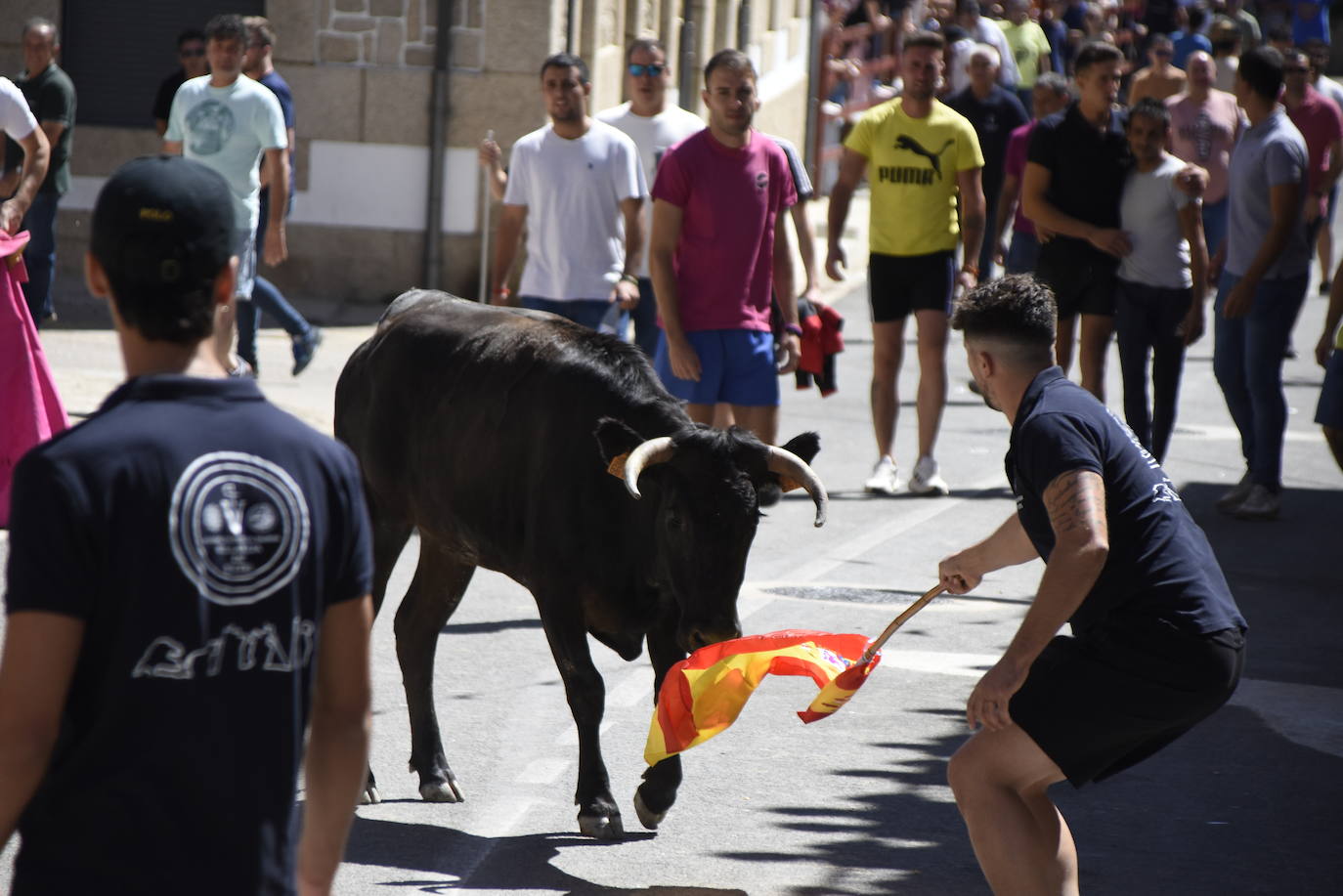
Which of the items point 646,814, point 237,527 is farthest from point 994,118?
point 237,527

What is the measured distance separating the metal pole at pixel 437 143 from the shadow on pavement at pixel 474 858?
1206 centimetres

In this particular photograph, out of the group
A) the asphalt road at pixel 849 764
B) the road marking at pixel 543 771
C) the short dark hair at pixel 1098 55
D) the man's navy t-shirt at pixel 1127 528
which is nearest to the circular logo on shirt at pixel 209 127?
the asphalt road at pixel 849 764

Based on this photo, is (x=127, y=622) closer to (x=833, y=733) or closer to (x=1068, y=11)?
(x=833, y=733)

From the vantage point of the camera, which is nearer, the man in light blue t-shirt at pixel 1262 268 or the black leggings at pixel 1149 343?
the man in light blue t-shirt at pixel 1262 268

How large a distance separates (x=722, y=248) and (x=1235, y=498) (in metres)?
4.08

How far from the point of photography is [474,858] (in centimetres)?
558

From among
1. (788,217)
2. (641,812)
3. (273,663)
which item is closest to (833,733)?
(641,812)

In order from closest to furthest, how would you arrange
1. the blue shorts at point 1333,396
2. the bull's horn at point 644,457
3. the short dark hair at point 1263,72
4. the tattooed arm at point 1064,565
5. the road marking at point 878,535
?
the tattooed arm at point 1064,565 → the bull's horn at point 644,457 → the road marking at point 878,535 → the blue shorts at point 1333,396 → the short dark hair at point 1263,72

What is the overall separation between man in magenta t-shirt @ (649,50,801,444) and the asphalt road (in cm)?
101

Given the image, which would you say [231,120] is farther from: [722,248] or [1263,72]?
[1263,72]

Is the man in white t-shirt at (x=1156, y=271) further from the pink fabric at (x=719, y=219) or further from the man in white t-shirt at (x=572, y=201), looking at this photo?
the man in white t-shirt at (x=572, y=201)

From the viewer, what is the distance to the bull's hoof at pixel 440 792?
20.1 ft

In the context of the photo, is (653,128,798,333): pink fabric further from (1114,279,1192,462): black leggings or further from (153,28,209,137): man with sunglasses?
(153,28,209,137): man with sunglasses

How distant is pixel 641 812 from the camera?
5.86m
